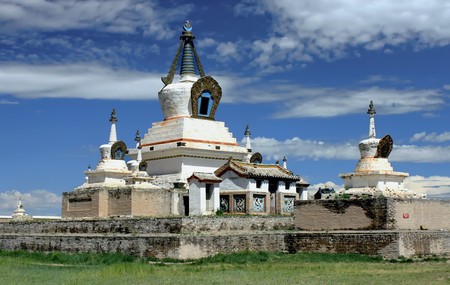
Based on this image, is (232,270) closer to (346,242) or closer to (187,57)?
(346,242)

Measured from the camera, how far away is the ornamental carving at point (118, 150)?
99.5 feet

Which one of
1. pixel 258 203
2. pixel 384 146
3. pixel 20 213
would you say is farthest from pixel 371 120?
pixel 20 213

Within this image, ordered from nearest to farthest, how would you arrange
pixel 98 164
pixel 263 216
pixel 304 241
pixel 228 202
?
1. pixel 304 241
2. pixel 263 216
3. pixel 228 202
4. pixel 98 164

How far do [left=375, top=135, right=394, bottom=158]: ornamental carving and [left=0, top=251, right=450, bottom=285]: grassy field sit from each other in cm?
785

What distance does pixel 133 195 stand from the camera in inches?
1003

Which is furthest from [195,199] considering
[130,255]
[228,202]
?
[130,255]

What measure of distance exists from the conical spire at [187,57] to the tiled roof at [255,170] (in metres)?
7.58

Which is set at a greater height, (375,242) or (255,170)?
(255,170)

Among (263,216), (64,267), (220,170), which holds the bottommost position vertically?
(64,267)

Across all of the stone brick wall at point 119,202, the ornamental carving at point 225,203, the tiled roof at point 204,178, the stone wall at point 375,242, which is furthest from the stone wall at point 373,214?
the stone brick wall at point 119,202

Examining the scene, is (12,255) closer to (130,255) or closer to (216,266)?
(130,255)

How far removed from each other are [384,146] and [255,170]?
5.30 metres

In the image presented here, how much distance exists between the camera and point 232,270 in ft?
57.2

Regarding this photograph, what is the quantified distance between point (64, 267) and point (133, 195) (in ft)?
20.3
